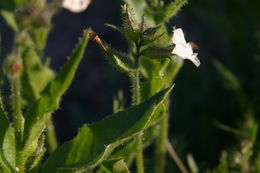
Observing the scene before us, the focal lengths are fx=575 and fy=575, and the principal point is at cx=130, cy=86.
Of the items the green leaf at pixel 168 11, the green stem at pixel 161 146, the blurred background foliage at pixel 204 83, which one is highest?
the green leaf at pixel 168 11

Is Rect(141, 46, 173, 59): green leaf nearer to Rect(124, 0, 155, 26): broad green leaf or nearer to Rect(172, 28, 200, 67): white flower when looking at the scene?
Rect(172, 28, 200, 67): white flower

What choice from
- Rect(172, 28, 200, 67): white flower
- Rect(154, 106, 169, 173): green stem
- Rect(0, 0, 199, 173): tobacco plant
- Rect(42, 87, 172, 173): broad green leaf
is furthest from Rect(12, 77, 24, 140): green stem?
Rect(154, 106, 169, 173): green stem

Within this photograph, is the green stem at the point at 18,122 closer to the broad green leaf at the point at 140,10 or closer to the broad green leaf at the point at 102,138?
the broad green leaf at the point at 102,138

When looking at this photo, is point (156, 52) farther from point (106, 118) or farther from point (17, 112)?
point (17, 112)

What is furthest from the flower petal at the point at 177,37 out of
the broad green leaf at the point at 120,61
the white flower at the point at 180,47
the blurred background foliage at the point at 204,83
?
the blurred background foliage at the point at 204,83

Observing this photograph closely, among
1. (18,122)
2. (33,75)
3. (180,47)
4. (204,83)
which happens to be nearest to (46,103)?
(18,122)
